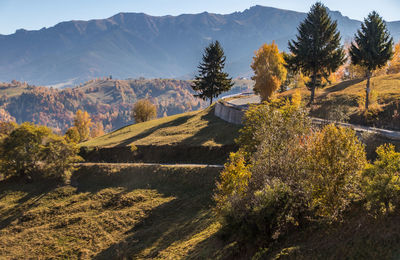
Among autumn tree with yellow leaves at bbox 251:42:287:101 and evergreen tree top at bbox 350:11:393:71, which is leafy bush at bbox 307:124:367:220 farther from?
autumn tree with yellow leaves at bbox 251:42:287:101

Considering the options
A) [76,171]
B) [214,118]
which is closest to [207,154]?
[214,118]

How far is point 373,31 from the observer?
1794 inches

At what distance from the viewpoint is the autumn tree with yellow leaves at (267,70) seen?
5881cm

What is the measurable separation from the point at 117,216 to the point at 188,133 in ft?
85.4

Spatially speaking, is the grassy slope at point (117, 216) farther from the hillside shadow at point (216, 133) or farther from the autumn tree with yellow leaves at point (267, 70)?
the autumn tree with yellow leaves at point (267, 70)

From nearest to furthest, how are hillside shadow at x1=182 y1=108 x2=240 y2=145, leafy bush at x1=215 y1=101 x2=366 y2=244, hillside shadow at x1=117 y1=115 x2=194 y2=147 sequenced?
leafy bush at x1=215 y1=101 x2=366 y2=244 → hillside shadow at x1=182 y1=108 x2=240 y2=145 → hillside shadow at x1=117 y1=115 x2=194 y2=147

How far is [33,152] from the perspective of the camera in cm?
5662

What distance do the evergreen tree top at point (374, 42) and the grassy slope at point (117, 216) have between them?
100.0 ft

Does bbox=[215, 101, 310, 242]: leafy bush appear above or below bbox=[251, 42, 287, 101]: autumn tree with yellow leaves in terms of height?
below

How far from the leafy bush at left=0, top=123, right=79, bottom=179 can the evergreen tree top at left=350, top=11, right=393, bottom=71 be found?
54.4 metres

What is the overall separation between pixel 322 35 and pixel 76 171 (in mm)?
53529

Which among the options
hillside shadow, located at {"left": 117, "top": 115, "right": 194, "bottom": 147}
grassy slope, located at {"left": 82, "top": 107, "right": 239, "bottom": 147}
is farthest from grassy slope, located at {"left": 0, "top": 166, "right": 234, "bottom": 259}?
hillside shadow, located at {"left": 117, "top": 115, "right": 194, "bottom": 147}

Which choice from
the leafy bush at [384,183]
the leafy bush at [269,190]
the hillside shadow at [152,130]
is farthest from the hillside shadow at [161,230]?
the hillside shadow at [152,130]

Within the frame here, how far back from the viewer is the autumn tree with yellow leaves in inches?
2315
